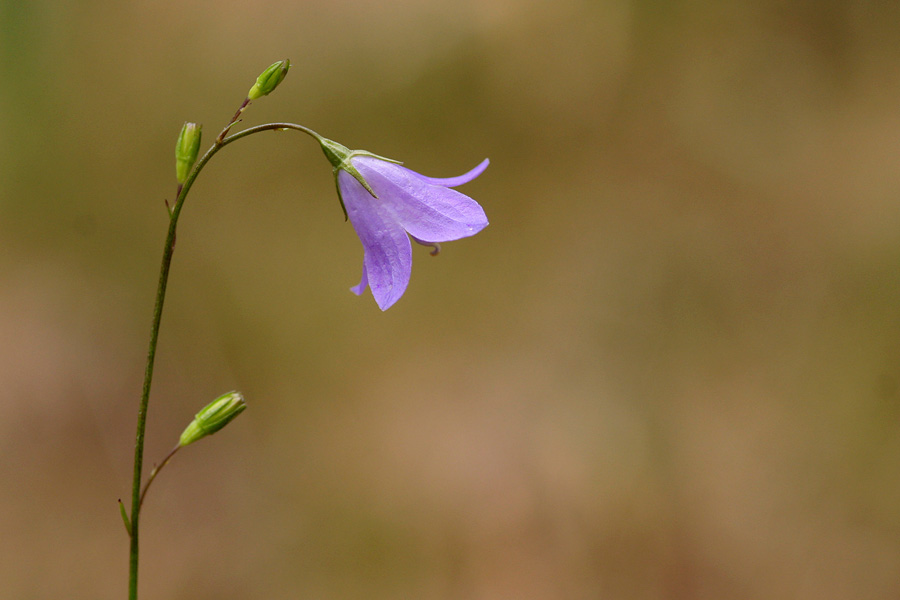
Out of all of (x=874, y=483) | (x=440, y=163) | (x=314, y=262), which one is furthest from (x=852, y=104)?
(x=314, y=262)

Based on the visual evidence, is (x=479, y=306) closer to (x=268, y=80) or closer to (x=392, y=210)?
(x=392, y=210)

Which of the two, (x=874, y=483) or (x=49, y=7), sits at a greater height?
(x=49, y=7)

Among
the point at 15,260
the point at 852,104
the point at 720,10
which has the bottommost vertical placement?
the point at 852,104

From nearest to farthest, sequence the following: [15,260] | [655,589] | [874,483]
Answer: [655,589]
[874,483]
[15,260]

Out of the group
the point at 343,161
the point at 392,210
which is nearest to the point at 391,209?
the point at 392,210

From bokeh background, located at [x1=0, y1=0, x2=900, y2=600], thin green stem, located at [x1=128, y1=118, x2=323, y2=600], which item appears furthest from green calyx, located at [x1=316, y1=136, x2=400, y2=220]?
bokeh background, located at [x1=0, y1=0, x2=900, y2=600]

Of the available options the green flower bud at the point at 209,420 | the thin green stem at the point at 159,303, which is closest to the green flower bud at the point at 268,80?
the thin green stem at the point at 159,303

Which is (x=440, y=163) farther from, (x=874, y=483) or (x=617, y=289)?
(x=874, y=483)
